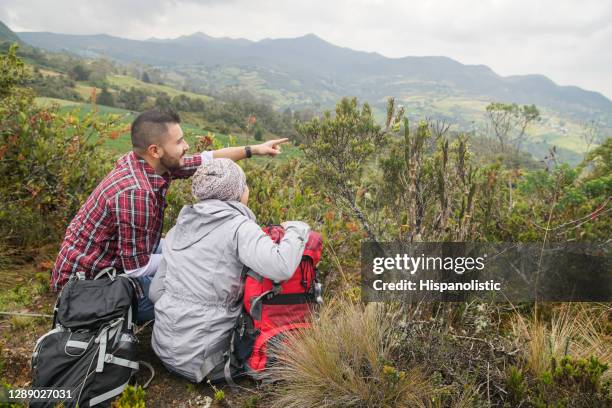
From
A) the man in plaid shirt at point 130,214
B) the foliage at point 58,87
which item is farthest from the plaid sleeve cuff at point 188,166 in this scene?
the foliage at point 58,87

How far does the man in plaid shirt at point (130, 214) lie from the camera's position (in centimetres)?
281

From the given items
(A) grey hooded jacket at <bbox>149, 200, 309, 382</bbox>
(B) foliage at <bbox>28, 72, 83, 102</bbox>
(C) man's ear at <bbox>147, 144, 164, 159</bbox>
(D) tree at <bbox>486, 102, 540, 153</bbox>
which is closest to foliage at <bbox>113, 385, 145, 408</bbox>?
(A) grey hooded jacket at <bbox>149, 200, 309, 382</bbox>

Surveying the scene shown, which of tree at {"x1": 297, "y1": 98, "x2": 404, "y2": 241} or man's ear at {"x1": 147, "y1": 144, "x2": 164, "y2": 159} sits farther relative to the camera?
tree at {"x1": 297, "y1": 98, "x2": 404, "y2": 241}

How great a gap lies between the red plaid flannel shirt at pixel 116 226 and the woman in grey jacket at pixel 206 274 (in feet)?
1.02

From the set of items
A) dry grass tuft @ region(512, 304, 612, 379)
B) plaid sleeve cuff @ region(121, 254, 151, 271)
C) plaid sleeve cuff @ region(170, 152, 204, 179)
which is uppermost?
plaid sleeve cuff @ region(170, 152, 204, 179)

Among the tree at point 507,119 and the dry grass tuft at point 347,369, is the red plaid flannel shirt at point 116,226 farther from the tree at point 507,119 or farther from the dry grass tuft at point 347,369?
the tree at point 507,119

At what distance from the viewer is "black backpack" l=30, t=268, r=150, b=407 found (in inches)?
96.5

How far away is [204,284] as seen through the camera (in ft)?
8.79

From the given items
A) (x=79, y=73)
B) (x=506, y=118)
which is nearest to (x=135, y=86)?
(x=79, y=73)

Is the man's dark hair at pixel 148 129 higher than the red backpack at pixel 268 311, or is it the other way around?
the man's dark hair at pixel 148 129

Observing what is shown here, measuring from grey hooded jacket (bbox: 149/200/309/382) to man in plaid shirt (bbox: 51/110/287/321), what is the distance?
0.31 meters

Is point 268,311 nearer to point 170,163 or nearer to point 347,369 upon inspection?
point 347,369

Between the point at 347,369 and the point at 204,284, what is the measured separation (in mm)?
1010

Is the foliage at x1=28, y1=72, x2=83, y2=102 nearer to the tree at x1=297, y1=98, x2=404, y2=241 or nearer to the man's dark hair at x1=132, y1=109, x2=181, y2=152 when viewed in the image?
the tree at x1=297, y1=98, x2=404, y2=241
